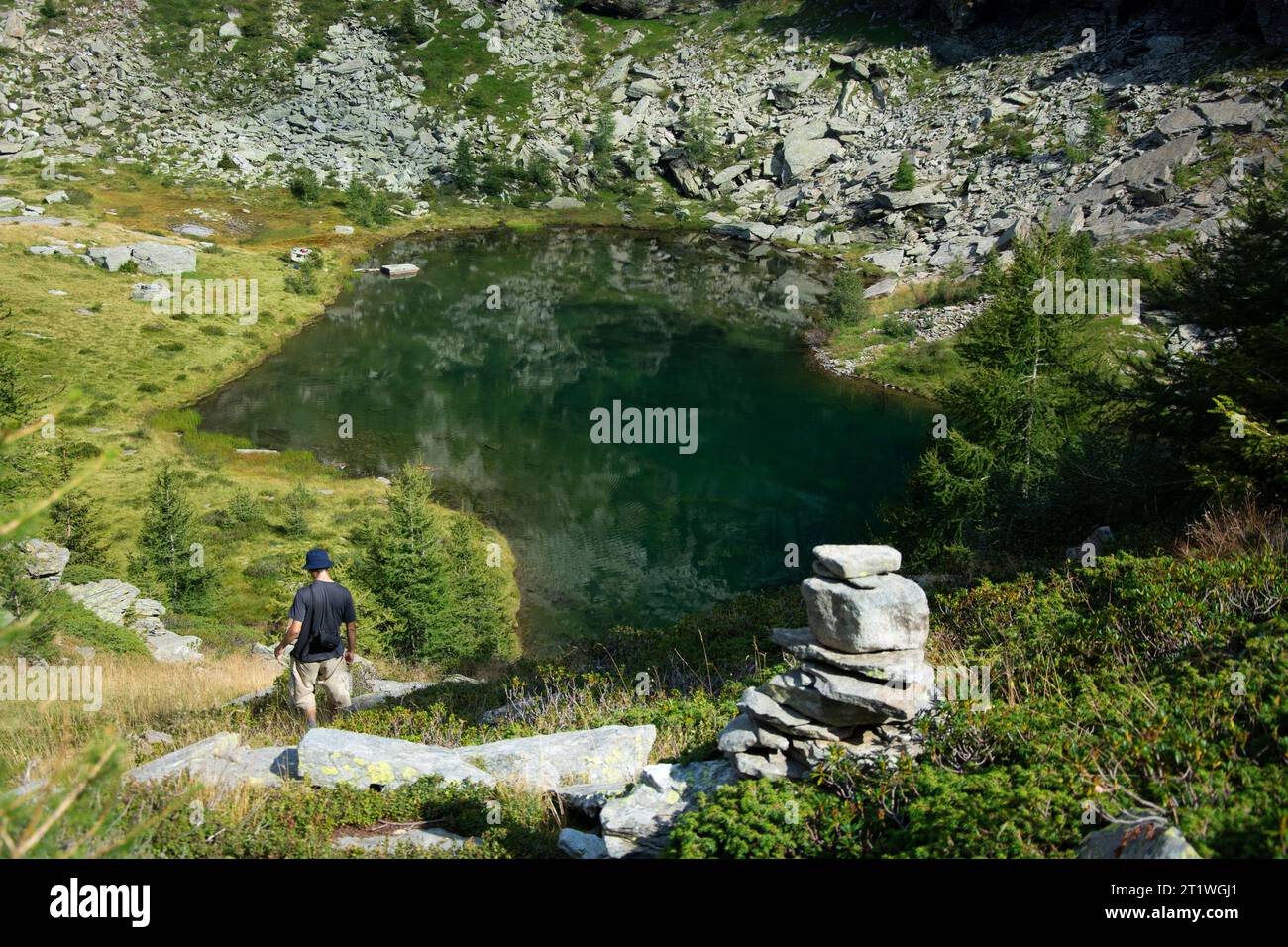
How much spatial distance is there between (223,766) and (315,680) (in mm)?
3177

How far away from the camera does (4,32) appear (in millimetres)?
104188

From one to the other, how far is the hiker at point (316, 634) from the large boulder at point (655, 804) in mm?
5694

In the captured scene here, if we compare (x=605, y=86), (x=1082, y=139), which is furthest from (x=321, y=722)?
(x=605, y=86)

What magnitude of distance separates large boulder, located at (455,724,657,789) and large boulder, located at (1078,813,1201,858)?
583 centimetres

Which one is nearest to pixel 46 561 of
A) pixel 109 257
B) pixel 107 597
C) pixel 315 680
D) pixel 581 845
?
pixel 107 597

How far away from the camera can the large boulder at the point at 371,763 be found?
973cm

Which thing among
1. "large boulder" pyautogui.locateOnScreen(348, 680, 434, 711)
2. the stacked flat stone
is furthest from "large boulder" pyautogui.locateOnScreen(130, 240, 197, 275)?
the stacked flat stone

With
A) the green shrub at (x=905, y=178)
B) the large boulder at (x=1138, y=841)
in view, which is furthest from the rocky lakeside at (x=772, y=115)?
the large boulder at (x=1138, y=841)

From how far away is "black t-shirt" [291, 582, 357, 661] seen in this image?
12.5 metres

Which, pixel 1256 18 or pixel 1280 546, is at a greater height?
pixel 1256 18

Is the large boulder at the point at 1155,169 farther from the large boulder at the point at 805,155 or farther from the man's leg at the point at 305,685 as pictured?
the man's leg at the point at 305,685
